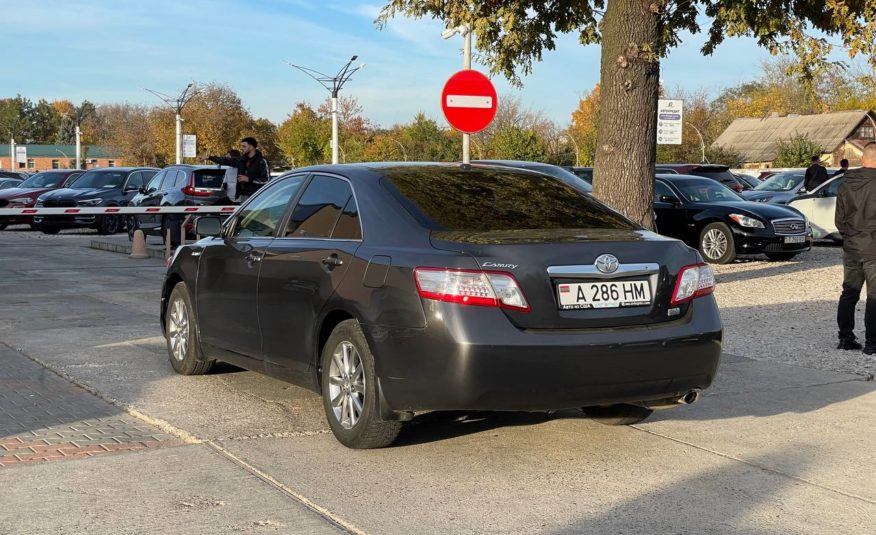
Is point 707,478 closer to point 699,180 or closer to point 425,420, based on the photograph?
point 425,420

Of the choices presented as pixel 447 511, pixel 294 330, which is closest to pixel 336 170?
pixel 294 330

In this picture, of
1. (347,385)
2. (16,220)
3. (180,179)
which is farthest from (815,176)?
(16,220)

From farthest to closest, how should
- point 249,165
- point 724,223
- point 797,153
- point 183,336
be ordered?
1. point 797,153
2. point 249,165
3. point 724,223
4. point 183,336

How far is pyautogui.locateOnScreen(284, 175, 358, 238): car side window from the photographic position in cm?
621

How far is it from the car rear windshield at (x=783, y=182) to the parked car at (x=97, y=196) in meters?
16.1

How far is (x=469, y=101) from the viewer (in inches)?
540

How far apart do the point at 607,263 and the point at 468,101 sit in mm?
8682

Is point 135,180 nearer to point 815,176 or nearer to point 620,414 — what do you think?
point 815,176

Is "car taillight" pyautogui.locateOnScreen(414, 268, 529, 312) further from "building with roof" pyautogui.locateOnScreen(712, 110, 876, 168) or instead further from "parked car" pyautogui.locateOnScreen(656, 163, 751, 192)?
"building with roof" pyautogui.locateOnScreen(712, 110, 876, 168)

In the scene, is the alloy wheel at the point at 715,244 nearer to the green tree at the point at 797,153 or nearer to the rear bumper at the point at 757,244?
the rear bumper at the point at 757,244

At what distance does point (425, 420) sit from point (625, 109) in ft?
24.7

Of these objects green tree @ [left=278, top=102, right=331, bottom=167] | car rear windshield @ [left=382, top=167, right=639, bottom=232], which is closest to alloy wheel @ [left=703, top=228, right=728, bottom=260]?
car rear windshield @ [left=382, top=167, right=639, bottom=232]

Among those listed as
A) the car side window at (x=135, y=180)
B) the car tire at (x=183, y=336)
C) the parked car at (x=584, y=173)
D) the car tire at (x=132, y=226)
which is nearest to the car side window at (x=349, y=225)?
the car tire at (x=183, y=336)

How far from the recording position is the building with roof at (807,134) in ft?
265
